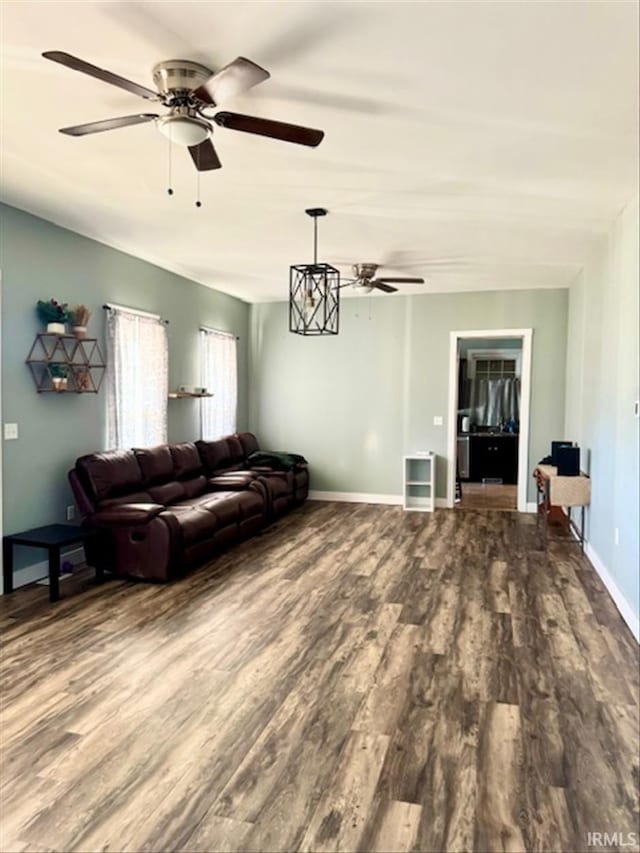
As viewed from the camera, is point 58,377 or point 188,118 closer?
point 188,118

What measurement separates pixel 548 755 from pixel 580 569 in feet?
9.06

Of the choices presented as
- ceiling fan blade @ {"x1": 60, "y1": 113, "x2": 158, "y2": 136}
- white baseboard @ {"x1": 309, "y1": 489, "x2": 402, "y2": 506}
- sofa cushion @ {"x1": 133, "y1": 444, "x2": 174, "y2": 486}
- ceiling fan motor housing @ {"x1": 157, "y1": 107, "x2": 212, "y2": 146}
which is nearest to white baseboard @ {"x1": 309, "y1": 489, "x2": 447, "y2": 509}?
white baseboard @ {"x1": 309, "y1": 489, "x2": 402, "y2": 506}

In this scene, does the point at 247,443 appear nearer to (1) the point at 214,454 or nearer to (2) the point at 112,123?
(1) the point at 214,454

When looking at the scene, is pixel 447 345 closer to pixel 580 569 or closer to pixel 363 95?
pixel 580 569

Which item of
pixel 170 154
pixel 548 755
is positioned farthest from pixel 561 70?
pixel 548 755

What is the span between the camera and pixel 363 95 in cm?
262

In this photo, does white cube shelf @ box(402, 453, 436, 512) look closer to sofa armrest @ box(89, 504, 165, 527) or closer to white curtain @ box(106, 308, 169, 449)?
white curtain @ box(106, 308, 169, 449)

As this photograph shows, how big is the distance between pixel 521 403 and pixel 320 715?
212 inches

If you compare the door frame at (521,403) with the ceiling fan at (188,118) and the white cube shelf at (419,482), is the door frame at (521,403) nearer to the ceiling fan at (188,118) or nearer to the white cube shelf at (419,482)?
the white cube shelf at (419,482)

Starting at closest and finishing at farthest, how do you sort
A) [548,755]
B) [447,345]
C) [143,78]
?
[548,755]
[143,78]
[447,345]

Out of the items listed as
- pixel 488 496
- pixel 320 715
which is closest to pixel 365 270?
pixel 488 496

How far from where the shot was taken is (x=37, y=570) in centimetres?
446

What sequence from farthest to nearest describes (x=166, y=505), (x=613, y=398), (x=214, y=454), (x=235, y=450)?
(x=235, y=450) < (x=214, y=454) < (x=166, y=505) < (x=613, y=398)

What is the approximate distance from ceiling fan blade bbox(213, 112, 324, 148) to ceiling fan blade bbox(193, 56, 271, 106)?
0.36 ft
